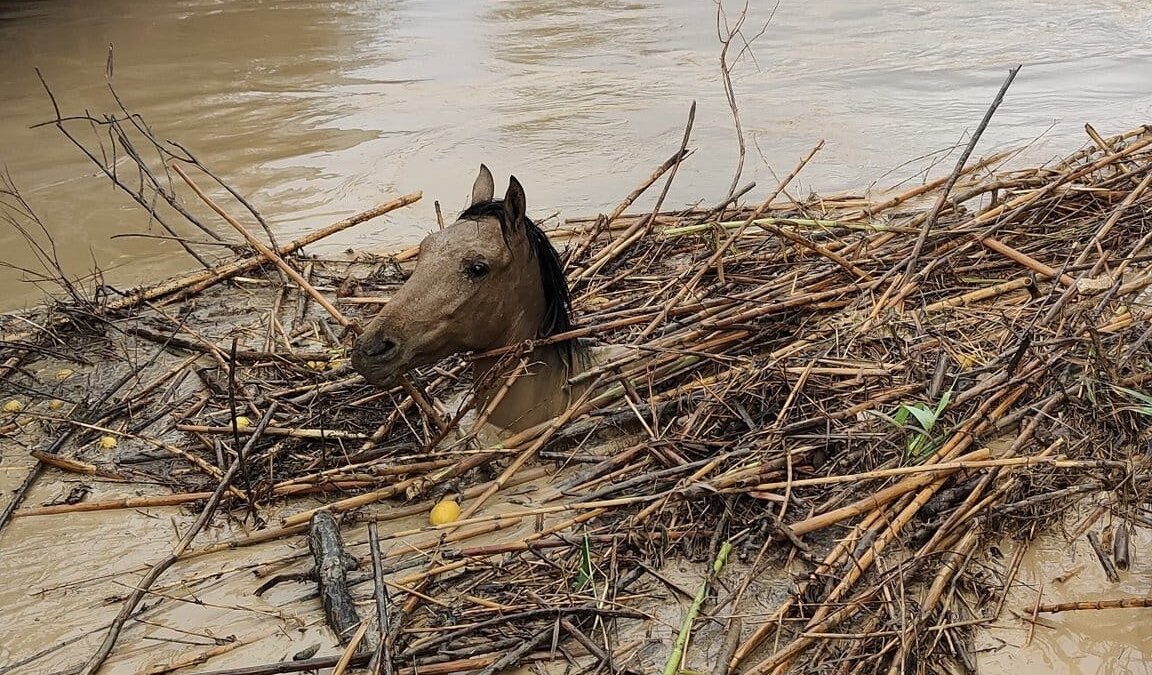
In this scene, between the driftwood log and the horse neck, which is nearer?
the driftwood log

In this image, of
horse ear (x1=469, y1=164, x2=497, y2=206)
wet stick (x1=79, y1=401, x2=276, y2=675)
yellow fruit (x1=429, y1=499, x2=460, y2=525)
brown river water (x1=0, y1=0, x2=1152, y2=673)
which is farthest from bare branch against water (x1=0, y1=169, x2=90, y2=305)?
Result: yellow fruit (x1=429, y1=499, x2=460, y2=525)

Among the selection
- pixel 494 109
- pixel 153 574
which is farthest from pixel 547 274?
pixel 494 109

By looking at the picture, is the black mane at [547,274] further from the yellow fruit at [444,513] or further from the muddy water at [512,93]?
the muddy water at [512,93]

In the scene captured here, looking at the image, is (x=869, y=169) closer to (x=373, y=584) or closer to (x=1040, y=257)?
(x=1040, y=257)

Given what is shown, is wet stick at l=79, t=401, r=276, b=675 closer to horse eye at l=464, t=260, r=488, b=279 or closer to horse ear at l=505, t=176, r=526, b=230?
horse eye at l=464, t=260, r=488, b=279

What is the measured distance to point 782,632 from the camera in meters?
2.35

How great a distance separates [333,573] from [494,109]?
6.42 m

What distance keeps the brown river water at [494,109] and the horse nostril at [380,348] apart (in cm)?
74

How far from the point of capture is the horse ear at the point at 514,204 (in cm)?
289

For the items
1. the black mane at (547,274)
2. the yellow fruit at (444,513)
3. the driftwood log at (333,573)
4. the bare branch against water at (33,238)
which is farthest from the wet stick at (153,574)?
the bare branch against water at (33,238)

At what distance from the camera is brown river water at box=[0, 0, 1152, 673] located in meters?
2.97

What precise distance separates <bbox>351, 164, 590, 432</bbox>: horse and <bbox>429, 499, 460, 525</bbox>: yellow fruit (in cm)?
38

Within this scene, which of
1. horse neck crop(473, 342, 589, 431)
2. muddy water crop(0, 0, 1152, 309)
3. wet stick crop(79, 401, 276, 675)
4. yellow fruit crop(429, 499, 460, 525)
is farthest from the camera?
muddy water crop(0, 0, 1152, 309)

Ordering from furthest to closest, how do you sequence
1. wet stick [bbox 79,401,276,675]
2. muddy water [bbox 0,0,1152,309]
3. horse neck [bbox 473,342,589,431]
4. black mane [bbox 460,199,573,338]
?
muddy water [bbox 0,0,1152,309] < horse neck [bbox 473,342,589,431] < black mane [bbox 460,199,573,338] < wet stick [bbox 79,401,276,675]
